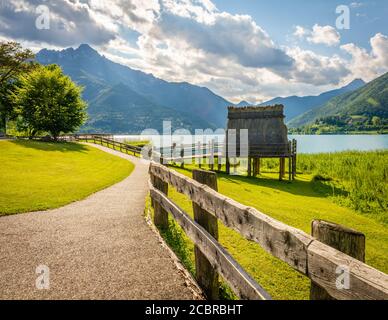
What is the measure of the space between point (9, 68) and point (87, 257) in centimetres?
5515

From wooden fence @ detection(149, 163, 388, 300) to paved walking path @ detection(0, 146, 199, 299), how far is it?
95cm

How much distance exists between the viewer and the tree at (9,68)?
150ft

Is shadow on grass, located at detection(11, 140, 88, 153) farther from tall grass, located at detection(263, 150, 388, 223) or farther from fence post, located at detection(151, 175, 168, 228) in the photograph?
fence post, located at detection(151, 175, 168, 228)

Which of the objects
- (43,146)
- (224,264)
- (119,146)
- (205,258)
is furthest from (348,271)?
(119,146)

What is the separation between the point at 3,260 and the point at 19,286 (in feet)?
4.63

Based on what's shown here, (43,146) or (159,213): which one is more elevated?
(43,146)

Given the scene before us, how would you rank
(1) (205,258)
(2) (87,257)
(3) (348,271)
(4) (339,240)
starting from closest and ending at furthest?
(3) (348,271) < (4) (339,240) < (1) (205,258) < (2) (87,257)

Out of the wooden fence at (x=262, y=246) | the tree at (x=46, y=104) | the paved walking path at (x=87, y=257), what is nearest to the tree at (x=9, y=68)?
the tree at (x=46, y=104)

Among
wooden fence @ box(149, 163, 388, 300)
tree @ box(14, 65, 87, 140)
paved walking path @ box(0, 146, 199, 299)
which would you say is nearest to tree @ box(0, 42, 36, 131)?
tree @ box(14, 65, 87, 140)

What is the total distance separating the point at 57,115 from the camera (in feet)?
135

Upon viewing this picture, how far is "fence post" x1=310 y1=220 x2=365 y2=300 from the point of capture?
83.3 inches

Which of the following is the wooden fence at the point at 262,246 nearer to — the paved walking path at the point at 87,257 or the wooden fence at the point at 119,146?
the paved walking path at the point at 87,257

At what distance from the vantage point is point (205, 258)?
440 cm

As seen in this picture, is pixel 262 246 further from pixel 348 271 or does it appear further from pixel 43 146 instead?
pixel 43 146
